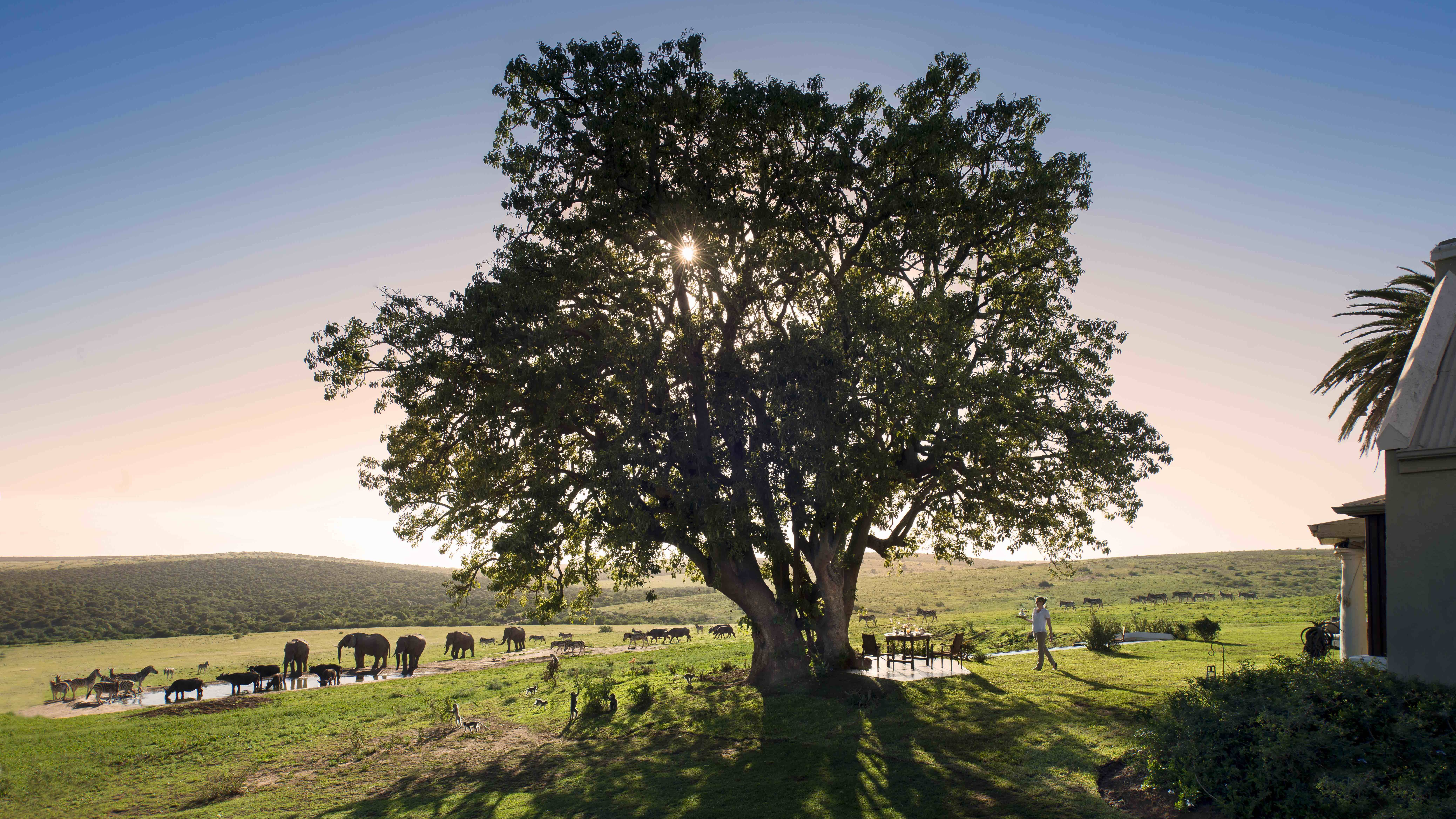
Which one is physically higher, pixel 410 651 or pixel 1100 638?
pixel 1100 638

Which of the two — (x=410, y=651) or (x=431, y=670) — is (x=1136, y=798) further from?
(x=410, y=651)

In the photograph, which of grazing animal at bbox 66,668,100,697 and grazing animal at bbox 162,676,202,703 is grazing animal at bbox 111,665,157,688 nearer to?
grazing animal at bbox 66,668,100,697

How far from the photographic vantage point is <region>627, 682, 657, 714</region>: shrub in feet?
68.1

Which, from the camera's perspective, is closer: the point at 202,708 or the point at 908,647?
the point at 908,647

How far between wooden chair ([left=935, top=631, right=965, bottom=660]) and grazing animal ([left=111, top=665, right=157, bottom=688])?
32.9 metres

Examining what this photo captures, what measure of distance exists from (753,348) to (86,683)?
34483mm

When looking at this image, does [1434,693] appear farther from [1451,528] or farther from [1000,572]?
[1000,572]

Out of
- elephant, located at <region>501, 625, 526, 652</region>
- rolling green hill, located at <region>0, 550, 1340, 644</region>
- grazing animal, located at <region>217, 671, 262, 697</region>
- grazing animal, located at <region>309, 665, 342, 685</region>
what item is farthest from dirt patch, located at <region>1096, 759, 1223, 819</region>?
elephant, located at <region>501, 625, 526, 652</region>

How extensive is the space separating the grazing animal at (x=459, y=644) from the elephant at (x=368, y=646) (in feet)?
16.0

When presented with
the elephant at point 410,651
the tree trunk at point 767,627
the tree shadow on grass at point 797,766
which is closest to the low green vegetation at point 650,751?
the tree shadow on grass at point 797,766

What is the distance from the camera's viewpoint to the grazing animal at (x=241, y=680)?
2908 cm

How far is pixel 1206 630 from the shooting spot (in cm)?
2659

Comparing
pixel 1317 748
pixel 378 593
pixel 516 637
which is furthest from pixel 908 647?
pixel 378 593

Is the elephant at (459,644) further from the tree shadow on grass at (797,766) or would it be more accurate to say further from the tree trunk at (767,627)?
the tree trunk at (767,627)
